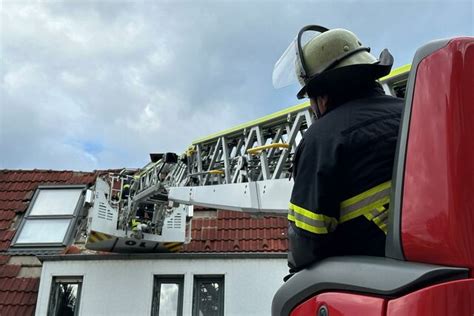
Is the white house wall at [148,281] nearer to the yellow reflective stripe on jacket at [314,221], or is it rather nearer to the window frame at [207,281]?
the window frame at [207,281]

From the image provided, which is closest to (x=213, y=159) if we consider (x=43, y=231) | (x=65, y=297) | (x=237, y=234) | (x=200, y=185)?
(x=200, y=185)

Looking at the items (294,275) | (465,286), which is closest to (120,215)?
(294,275)

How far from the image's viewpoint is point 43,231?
8.69 meters

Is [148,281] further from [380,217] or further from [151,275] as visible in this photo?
[380,217]

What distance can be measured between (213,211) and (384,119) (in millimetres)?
7664

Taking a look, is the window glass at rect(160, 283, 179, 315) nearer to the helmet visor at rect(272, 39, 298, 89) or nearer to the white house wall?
the white house wall

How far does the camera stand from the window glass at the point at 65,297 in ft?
24.4

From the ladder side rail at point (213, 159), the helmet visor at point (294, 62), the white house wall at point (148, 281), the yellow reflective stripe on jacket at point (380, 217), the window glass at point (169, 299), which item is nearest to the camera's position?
the yellow reflective stripe on jacket at point (380, 217)

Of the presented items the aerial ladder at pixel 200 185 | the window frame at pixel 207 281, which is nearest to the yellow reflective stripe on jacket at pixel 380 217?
the aerial ladder at pixel 200 185

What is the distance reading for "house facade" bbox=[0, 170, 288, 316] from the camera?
24.0 feet

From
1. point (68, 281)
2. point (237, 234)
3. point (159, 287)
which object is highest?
point (237, 234)

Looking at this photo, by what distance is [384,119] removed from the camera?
1493mm

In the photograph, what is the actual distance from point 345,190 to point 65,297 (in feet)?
23.7

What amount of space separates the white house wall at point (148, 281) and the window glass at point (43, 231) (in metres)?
0.89
